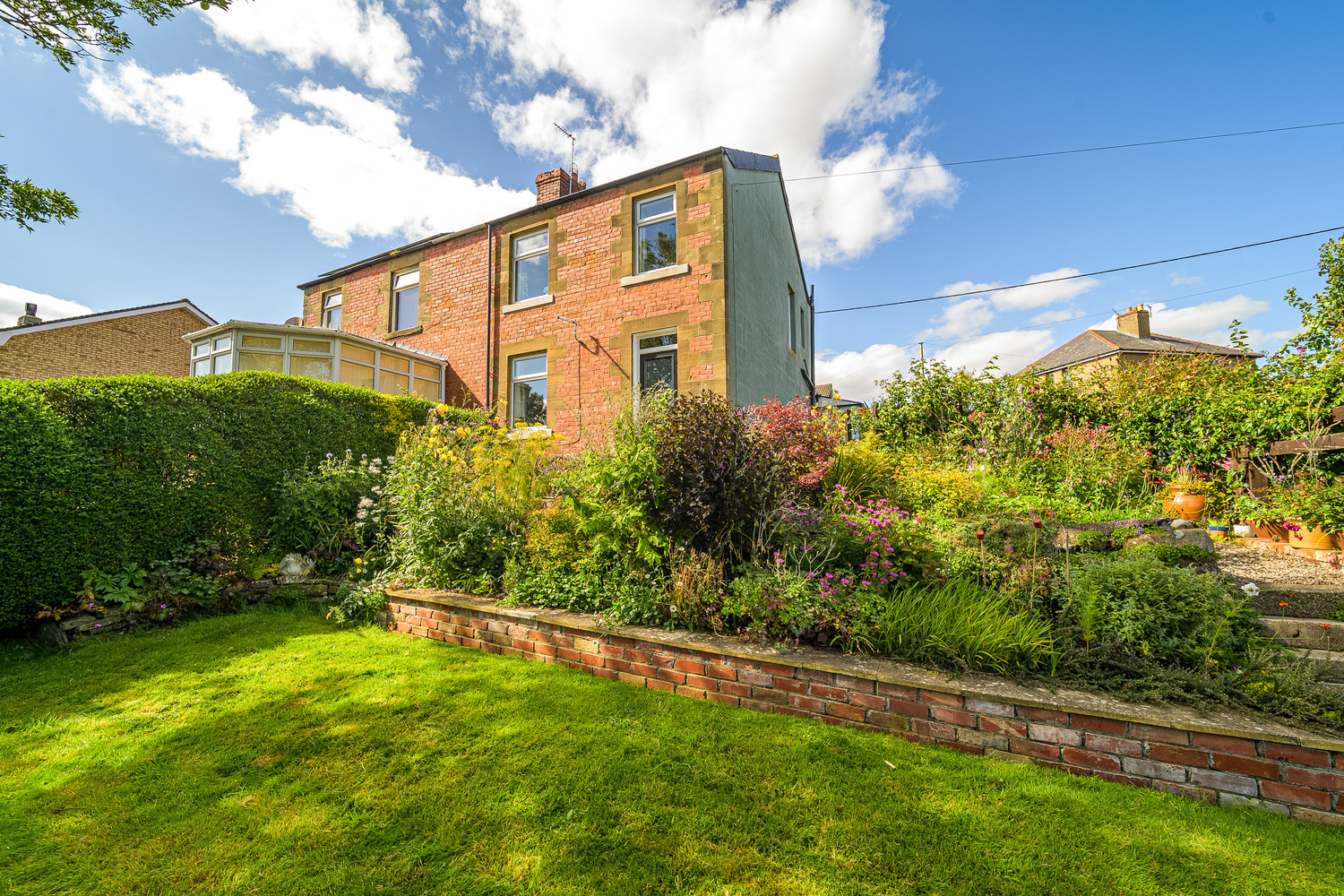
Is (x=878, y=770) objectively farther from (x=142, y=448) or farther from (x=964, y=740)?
(x=142, y=448)

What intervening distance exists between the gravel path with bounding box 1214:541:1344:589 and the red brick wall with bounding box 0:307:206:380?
76.7 ft

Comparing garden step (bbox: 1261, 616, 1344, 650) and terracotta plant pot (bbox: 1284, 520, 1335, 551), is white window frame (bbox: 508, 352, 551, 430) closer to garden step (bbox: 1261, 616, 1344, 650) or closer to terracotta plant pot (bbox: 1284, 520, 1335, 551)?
garden step (bbox: 1261, 616, 1344, 650)

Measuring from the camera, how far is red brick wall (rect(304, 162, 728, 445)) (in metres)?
9.18

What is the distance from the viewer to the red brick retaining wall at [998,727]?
7.81 feet

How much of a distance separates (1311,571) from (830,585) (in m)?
4.33

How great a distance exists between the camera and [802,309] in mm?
16156

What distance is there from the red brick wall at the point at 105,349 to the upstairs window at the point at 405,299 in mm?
8436

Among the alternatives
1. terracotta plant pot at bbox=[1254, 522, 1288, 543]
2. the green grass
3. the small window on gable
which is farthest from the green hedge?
terracotta plant pot at bbox=[1254, 522, 1288, 543]

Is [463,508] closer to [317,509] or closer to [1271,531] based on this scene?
[317,509]

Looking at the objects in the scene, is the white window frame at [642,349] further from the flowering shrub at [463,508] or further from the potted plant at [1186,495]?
the potted plant at [1186,495]

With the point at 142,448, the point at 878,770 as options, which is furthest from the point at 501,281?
the point at 878,770

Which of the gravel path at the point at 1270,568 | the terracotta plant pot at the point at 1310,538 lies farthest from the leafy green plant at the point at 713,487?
the terracotta plant pot at the point at 1310,538

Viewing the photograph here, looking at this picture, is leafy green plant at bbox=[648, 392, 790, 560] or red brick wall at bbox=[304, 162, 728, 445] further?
red brick wall at bbox=[304, 162, 728, 445]

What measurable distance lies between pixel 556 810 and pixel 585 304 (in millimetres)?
9279
